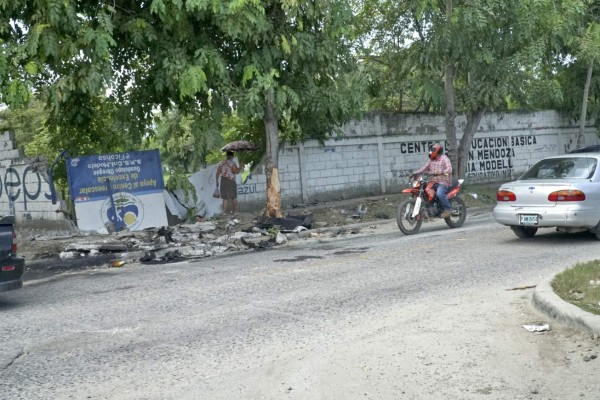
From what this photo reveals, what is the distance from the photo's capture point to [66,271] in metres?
13.2

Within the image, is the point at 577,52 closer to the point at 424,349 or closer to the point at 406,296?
the point at 406,296

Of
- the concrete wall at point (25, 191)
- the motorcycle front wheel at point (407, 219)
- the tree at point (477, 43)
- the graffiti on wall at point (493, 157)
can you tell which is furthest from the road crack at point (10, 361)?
the graffiti on wall at point (493, 157)

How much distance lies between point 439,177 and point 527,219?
3.08m

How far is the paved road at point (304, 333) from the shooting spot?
5867 millimetres

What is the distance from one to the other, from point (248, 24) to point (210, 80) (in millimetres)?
1535

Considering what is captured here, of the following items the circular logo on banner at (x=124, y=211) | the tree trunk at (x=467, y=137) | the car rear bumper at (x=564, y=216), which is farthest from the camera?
the tree trunk at (x=467, y=137)

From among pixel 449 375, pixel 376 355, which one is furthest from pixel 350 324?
pixel 449 375

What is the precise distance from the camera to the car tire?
1357cm

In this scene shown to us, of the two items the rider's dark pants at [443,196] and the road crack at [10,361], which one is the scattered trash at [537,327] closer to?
the road crack at [10,361]

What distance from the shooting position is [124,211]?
1767cm

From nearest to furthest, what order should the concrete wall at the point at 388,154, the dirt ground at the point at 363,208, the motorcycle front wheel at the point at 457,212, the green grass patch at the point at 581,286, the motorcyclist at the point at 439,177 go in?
the green grass patch at the point at 581,286
the motorcyclist at the point at 439,177
the motorcycle front wheel at the point at 457,212
the dirt ground at the point at 363,208
the concrete wall at the point at 388,154

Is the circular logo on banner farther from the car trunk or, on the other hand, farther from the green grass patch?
the green grass patch

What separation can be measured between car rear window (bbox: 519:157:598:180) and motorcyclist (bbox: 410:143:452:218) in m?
2.24

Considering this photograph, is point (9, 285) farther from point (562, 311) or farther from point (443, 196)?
point (443, 196)
